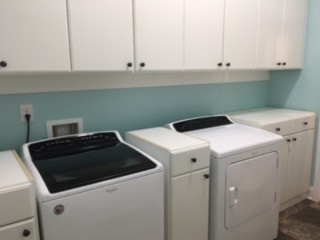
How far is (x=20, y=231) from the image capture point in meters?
1.21

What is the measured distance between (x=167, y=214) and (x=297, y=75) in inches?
84.9

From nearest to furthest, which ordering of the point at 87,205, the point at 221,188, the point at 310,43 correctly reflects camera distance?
the point at 87,205, the point at 221,188, the point at 310,43

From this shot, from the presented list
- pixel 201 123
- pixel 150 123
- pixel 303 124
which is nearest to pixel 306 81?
pixel 303 124

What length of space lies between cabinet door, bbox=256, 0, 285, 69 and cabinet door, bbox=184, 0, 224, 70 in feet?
1.63

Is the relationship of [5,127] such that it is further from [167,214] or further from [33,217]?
[167,214]

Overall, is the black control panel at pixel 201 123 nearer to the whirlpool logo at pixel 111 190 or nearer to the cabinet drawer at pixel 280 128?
the cabinet drawer at pixel 280 128

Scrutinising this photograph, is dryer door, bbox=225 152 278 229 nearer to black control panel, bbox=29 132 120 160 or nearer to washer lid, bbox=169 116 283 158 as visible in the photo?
washer lid, bbox=169 116 283 158

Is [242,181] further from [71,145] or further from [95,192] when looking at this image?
[71,145]

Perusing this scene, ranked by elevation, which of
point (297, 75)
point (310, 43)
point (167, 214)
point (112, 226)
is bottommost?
point (167, 214)

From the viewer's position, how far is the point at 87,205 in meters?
1.35

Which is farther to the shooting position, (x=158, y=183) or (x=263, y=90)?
(x=263, y=90)

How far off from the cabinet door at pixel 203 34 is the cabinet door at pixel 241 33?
0.08 meters

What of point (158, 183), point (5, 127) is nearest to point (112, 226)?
point (158, 183)

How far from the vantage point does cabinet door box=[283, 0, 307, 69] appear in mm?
2637
